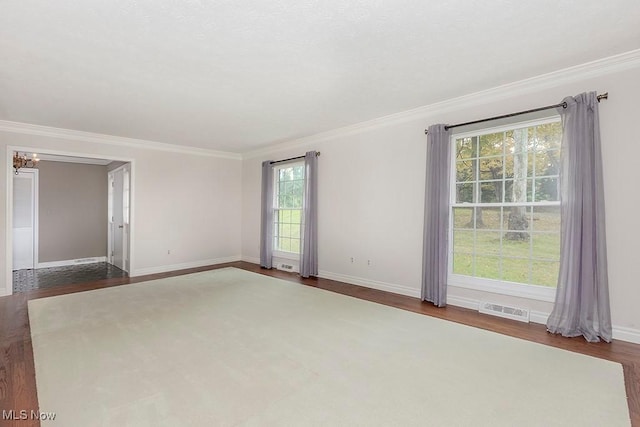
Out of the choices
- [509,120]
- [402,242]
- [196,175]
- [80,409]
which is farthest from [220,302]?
[509,120]

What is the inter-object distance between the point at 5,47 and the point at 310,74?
2574 mm

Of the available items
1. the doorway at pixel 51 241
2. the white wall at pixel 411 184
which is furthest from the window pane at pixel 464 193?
the doorway at pixel 51 241

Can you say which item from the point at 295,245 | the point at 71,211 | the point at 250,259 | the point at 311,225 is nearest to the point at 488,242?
the point at 311,225

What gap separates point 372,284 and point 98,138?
5.37 metres

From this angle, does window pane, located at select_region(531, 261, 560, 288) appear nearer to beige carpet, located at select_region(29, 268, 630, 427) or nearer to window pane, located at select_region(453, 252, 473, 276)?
window pane, located at select_region(453, 252, 473, 276)

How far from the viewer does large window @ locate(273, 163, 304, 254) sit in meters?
6.34

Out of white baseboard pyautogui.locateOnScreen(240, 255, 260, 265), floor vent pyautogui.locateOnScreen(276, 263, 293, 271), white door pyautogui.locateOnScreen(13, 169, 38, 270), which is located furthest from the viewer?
white baseboard pyautogui.locateOnScreen(240, 255, 260, 265)

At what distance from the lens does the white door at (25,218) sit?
6.61 meters

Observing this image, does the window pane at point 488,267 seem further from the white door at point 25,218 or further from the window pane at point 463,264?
the white door at point 25,218

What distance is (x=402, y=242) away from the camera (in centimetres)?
457

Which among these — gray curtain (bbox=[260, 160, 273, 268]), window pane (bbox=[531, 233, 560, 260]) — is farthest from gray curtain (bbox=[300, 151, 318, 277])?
window pane (bbox=[531, 233, 560, 260])

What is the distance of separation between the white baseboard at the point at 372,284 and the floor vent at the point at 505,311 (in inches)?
35.2

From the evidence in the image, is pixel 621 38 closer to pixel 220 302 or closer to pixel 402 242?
pixel 402 242

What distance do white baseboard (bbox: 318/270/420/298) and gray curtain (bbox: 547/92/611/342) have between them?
5.58 ft
